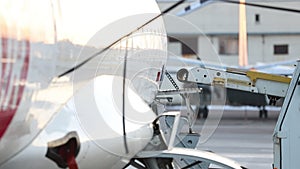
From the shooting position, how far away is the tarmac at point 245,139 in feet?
44.0

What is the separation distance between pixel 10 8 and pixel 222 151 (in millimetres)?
12822

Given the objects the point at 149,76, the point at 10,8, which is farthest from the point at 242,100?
the point at 10,8

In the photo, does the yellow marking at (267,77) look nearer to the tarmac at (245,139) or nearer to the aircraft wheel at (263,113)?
the tarmac at (245,139)

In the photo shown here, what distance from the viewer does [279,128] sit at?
19.5ft

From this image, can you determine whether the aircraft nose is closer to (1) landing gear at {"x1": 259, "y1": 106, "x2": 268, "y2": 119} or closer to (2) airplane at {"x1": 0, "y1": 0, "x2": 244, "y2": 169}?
(2) airplane at {"x1": 0, "y1": 0, "x2": 244, "y2": 169}

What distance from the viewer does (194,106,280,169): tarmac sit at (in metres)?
13.4

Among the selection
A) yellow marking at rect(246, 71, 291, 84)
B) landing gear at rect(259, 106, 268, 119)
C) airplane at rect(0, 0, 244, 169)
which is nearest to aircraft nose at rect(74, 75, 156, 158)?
airplane at rect(0, 0, 244, 169)

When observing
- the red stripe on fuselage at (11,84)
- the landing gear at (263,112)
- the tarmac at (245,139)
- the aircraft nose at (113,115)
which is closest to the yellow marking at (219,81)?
the tarmac at (245,139)

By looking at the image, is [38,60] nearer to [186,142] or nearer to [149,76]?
[149,76]

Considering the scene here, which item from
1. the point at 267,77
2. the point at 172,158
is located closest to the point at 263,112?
the point at 267,77

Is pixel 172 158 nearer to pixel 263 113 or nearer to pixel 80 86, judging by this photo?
pixel 80 86

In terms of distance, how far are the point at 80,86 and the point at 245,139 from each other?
15562 millimetres

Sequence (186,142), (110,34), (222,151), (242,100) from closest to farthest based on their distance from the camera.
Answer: (110,34)
(186,142)
(222,151)
(242,100)

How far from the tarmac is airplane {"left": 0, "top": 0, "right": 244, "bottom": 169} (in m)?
2.78
